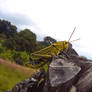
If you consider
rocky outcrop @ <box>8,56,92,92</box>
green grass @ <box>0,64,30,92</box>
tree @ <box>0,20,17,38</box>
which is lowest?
rocky outcrop @ <box>8,56,92,92</box>

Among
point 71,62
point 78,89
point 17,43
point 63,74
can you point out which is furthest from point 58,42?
point 17,43

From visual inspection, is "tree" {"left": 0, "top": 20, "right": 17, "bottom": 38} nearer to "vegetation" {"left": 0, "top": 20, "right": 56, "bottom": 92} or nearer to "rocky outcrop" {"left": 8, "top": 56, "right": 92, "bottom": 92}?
"vegetation" {"left": 0, "top": 20, "right": 56, "bottom": 92}

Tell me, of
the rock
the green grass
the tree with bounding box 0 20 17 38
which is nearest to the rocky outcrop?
the rock

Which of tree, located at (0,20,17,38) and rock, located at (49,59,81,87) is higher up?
tree, located at (0,20,17,38)

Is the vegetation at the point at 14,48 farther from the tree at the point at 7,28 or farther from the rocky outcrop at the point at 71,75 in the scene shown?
the rocky outcrop at the point at 71,75

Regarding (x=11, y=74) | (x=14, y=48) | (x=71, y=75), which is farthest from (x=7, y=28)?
(x=71, y=75)

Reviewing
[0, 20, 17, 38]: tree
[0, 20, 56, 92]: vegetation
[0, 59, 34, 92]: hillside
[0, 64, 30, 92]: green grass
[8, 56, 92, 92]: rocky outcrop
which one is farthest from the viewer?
[0, 20, 17, 38]: tree

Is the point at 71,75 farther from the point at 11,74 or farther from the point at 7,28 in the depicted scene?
the point at 7,28

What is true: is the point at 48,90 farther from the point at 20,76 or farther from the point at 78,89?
the point at 20,76

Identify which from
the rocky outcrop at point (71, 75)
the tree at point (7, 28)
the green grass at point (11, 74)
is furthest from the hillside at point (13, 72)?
the tree at point (7, 28)

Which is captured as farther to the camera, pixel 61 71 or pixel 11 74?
pixel 11 74

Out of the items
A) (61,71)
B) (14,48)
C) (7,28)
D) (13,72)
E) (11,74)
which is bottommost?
(61,71)
